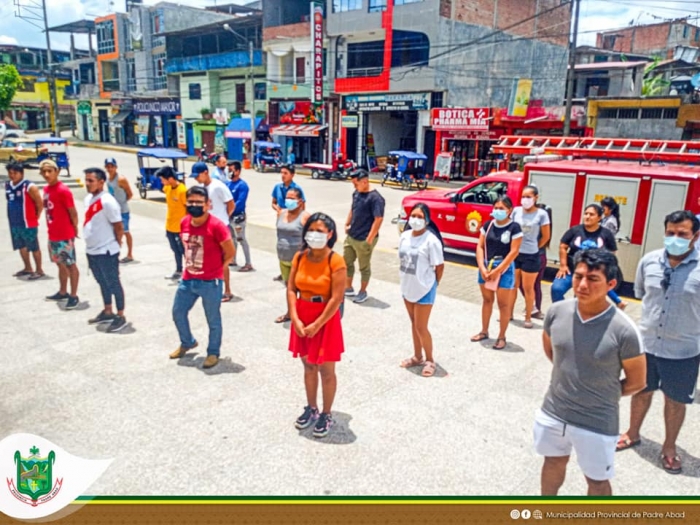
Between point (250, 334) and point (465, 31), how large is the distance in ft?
94.8

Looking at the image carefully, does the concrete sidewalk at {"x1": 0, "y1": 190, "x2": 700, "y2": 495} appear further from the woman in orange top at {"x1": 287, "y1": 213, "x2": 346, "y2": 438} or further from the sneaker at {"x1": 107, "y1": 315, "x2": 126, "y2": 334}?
the woman in orange top at {"x1": 287, "y1": 213, "x2": 346, "y2": 438}

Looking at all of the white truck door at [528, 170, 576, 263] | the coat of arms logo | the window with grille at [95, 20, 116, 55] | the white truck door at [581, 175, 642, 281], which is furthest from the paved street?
the window with grille at [95, 20, 116, 55]

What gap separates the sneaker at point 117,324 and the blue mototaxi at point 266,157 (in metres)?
26.3

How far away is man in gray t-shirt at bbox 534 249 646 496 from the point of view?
A: 9.44 feet

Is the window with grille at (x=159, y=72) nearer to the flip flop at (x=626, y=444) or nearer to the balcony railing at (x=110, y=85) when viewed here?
the balcony railing at (x=110, y=85)

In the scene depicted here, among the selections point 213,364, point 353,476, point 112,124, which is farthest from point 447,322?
point 112,124

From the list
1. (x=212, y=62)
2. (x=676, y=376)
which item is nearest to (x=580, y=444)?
(x=676, y=376)

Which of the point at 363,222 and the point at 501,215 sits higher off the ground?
the point at 501,215

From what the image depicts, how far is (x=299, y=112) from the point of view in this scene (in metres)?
37.1

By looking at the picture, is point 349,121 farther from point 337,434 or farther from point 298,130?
point 337,434

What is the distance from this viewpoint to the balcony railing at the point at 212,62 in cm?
4031

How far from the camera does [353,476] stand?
385 cm

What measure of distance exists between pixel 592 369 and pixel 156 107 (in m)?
52.3

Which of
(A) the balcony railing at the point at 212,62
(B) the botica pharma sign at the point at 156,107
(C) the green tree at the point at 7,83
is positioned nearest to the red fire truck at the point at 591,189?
(C) the green tree at the point at 7,83
